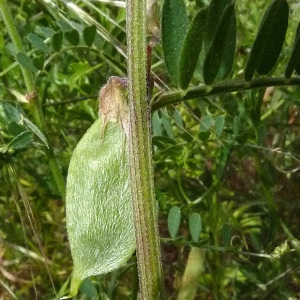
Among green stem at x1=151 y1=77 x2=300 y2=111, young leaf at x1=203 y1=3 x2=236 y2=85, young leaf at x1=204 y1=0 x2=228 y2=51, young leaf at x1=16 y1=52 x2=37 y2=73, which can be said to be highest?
young leaf at x1=204 y1=0 x2=228 y2=51

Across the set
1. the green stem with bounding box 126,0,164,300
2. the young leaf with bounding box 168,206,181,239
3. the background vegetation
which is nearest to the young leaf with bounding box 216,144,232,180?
the background vegetation

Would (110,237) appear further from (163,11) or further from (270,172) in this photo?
(270,172)

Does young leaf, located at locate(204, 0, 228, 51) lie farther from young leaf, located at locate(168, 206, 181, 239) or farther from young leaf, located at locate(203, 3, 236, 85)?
young leaf, located at locate(168, 206, 181, 239)

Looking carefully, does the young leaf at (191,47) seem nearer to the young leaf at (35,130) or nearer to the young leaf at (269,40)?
the young leaf at (269,40)

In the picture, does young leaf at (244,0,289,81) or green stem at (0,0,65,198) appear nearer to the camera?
young leaf at (244,0,289,81)

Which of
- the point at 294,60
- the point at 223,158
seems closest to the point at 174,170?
the point at 223,158

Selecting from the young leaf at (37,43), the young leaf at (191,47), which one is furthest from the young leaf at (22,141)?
the young leaf at (191,47)
